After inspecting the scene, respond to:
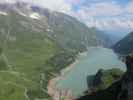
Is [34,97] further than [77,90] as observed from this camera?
No

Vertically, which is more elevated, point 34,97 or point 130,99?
point 130,99

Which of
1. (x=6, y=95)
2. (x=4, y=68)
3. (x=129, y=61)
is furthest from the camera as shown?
(x=4, y=68)

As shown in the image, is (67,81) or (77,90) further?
(67,81)

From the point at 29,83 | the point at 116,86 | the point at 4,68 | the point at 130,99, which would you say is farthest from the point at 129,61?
the point at 4,68

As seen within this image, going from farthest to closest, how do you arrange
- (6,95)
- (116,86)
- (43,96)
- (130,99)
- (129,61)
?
(43,96), (6,95), (116,86), (129,61), (130,99)

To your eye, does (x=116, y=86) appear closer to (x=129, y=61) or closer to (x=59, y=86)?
(x=129, y=61)

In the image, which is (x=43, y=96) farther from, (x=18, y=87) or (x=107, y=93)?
(x=107, y=93)

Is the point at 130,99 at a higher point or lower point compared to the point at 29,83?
higher

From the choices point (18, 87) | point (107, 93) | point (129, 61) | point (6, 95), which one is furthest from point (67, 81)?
point (129, 61)

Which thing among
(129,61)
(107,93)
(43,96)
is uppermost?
(129,61)
